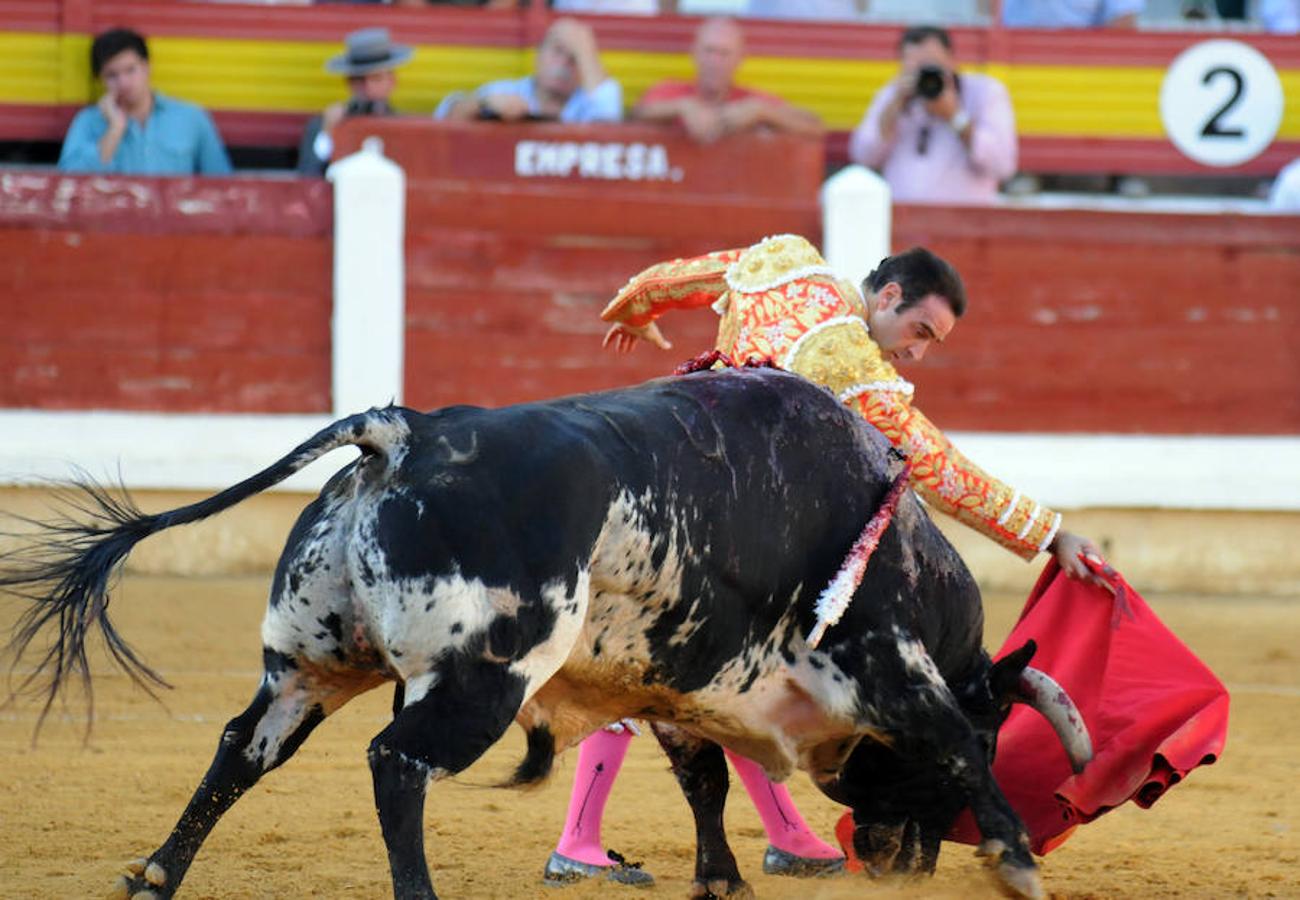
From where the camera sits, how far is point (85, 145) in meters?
7.40

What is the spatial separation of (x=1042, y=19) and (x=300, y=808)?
5.56 metres

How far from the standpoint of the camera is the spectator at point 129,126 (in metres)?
7.31

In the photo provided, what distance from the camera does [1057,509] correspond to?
7.63 metres

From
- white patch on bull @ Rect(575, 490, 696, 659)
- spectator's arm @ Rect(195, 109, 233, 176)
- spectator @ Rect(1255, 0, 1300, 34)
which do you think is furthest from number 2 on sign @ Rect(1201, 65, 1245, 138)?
white patch on bull @ Rect(575, 490, 696, 659)

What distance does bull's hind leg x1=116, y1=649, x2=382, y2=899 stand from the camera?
9.34 feet

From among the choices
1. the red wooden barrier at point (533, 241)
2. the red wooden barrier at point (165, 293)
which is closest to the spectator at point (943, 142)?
the red wooden barrier at point (533, 241)

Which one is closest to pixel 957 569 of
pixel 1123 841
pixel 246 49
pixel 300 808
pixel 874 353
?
pixel 874 353

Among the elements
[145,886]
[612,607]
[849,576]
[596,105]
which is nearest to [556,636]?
[612,607]

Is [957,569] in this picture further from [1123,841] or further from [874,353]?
[1123,841]

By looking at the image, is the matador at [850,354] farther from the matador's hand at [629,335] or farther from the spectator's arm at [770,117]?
the spectator's arm at [770,117]

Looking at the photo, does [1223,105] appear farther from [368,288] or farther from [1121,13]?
[368,288]

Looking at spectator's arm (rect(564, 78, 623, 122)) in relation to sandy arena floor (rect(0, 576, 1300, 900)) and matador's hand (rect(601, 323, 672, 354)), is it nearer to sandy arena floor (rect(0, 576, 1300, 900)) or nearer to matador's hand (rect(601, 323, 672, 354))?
sandy arena floor (rect(0, 576, 1300, 900))

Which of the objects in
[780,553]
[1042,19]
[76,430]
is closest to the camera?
[780,553]

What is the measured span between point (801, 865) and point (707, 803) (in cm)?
31
